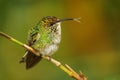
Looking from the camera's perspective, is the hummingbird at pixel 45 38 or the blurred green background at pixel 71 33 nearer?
the hummingbird at pixel 45 38

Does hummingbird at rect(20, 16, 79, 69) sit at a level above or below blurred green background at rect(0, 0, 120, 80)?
above

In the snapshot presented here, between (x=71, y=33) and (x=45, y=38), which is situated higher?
(x=45, y=38)

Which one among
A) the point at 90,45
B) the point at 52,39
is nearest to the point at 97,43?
the point at 90,45

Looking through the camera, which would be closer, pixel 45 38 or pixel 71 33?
pixel 45 38

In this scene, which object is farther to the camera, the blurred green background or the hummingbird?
the blurred green background

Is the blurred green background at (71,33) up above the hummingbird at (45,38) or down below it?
below

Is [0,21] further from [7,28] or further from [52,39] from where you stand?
[52,39]
